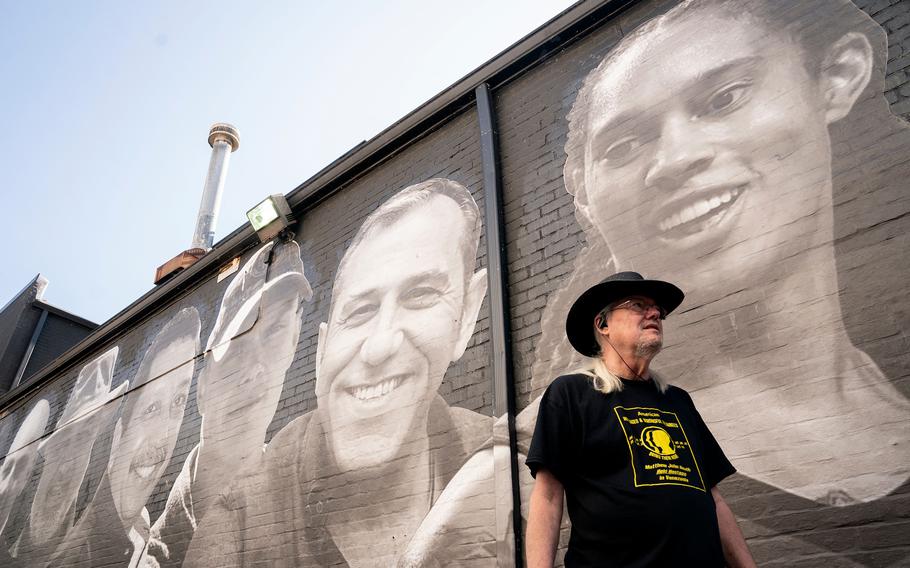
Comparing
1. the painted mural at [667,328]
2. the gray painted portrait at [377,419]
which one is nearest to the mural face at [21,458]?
the painted mural at [667,328]

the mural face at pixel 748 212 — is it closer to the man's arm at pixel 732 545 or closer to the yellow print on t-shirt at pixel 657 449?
the man's arm at pixel 732 545

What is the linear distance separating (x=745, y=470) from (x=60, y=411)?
30.4ft

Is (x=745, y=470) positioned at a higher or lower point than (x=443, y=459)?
lower

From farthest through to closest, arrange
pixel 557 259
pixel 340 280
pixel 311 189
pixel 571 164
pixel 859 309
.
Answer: pixel 311 189
pixel 340 280
pixel 571 164
pixel 557 259
pixel 859 309

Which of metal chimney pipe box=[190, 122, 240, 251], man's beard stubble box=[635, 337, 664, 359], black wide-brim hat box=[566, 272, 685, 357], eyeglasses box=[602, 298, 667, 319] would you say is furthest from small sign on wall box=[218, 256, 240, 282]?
man's beard stubble box=[635, 337, 664, 359]

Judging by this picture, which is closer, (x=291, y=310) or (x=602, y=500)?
(x=602, y=500)

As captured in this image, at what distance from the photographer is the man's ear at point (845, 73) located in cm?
300

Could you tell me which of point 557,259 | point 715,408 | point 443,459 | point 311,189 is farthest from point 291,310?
point 715,408

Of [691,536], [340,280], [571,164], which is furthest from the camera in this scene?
[340,280]

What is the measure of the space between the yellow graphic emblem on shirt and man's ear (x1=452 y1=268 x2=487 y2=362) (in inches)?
96.0

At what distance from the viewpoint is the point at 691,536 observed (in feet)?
4.94

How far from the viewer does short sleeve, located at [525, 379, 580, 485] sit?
164cm

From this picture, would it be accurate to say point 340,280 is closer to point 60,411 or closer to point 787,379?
point 787,379

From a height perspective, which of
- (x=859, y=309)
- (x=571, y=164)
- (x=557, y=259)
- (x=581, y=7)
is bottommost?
(x=859, y=309)
